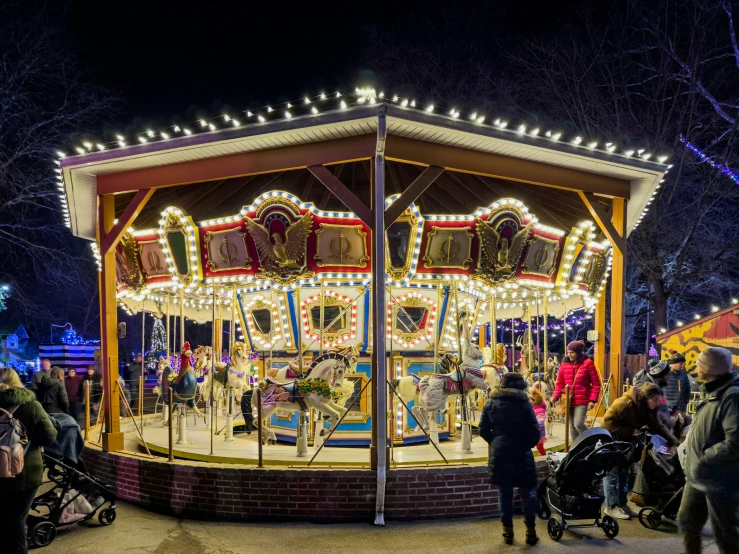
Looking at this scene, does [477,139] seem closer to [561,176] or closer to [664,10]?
[561,176]

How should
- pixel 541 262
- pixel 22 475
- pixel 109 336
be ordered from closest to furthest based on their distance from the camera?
1. pixel 22 475
2. pixel 109 336
3. pixel 541 262

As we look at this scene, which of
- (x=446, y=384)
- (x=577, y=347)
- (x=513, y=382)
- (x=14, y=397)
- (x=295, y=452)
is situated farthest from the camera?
(x=446, y=384)

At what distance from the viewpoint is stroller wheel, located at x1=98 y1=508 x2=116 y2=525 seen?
25.1 feet

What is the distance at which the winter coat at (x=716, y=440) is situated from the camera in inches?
191

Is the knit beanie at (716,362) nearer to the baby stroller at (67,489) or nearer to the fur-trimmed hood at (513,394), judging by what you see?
the fur-trimmed hood at (513,394)

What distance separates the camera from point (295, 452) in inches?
391

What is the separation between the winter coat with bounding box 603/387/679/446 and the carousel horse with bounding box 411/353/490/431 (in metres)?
3.10

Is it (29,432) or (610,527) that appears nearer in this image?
(29,432)

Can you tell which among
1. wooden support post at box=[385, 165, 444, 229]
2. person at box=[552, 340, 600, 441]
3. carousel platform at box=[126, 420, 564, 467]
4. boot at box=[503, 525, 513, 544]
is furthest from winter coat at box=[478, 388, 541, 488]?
person at box=[552, 340, 600, 441]

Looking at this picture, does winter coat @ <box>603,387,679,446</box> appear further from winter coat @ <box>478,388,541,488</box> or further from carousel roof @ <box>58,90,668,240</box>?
carousel roof @ <box>58,90,668,240</box>

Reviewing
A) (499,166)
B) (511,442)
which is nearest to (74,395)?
(499,166)

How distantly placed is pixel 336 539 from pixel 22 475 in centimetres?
310

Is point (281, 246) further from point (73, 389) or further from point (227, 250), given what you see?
point (73, 389)

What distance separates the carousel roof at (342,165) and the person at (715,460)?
4.33 meters
